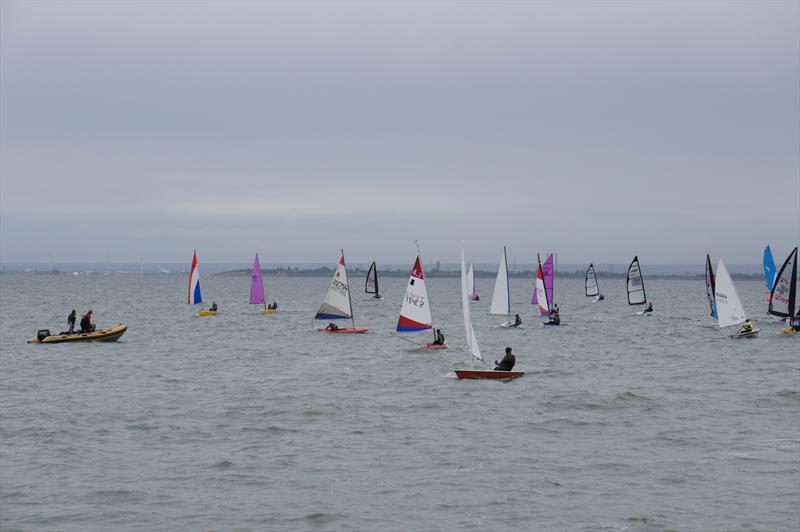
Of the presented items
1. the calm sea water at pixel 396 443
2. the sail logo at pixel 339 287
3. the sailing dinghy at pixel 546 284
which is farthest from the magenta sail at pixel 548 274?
the calm sea water at pixel 396 443

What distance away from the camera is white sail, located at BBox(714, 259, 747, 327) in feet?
169

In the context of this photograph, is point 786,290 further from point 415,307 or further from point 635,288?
point 635,288

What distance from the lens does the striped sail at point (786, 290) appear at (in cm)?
4909

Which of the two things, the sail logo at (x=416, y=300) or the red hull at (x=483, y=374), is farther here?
the sail logo at (x=416, y=300)

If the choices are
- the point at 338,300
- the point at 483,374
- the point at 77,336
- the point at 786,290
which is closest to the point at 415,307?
the point at 483,374

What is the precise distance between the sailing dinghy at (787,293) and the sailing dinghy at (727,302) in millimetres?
1937

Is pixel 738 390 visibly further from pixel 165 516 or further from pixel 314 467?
pixel 165 516

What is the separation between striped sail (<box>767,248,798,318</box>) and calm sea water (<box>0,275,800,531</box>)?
7550 millimetres

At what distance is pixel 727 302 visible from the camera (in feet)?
176

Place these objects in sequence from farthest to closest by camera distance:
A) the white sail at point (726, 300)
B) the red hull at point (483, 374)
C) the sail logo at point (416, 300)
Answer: the white sail at point (726, 300) < the sail logo at point (416, 300) < the red hull at point (483, 374)

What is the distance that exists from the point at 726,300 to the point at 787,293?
11.2 feet

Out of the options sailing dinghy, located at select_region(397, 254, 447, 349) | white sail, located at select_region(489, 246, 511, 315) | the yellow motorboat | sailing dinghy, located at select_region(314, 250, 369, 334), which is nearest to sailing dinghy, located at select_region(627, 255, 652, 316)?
white sail, located at select_region(489, 246, 511, 315)

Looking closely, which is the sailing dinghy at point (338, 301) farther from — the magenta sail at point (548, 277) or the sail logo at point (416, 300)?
the magenta sail at point (548, 277)

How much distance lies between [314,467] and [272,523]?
3913mm
